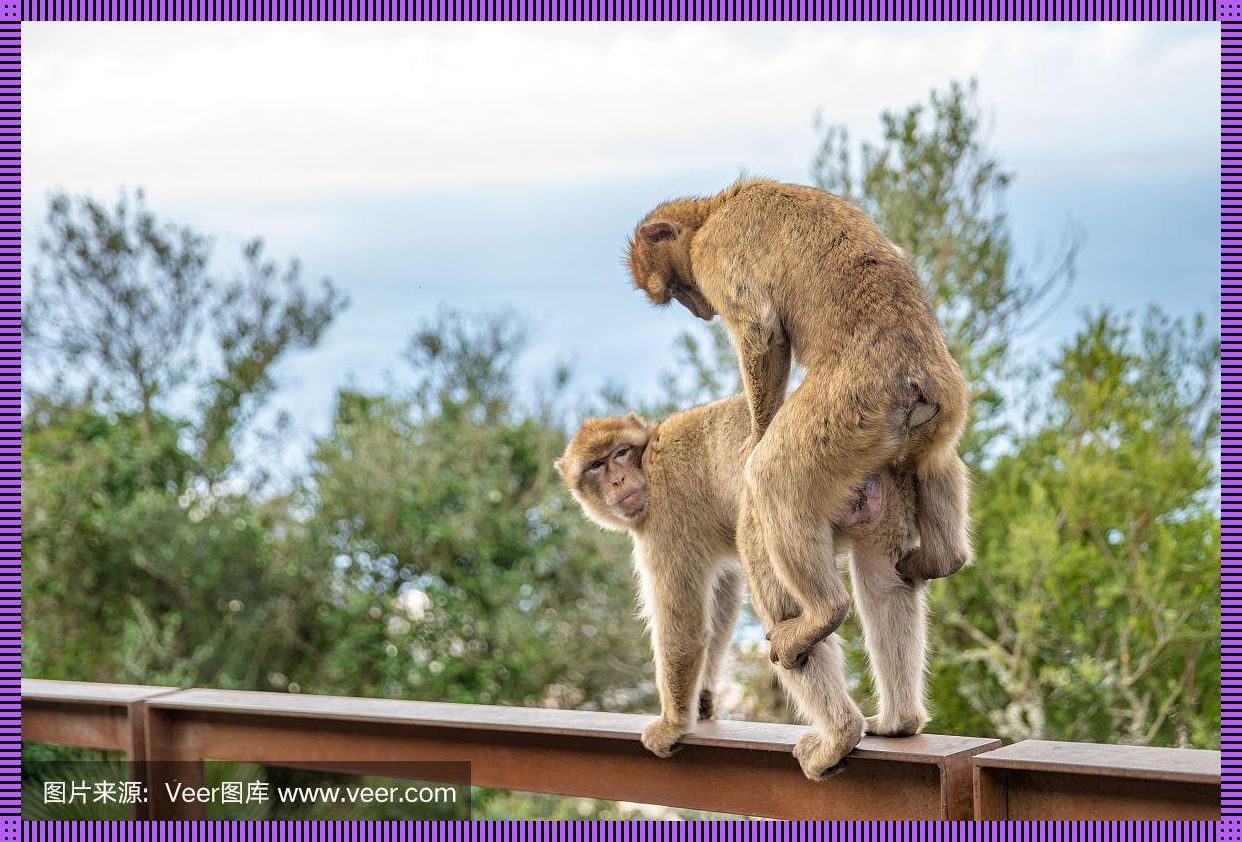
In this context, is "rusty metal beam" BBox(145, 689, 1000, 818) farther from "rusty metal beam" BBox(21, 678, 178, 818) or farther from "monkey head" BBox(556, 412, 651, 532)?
"monkey head" BBox(556, 412, 651, 532)

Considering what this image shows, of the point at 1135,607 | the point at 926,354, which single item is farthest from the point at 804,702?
the point at 1135,607

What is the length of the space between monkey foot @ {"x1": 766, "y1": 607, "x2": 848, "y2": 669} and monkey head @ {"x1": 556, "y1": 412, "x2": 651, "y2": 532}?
0.56 metres

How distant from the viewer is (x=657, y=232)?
243 centimetres

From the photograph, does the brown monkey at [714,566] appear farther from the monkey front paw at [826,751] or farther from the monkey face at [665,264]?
the monkey face at [665,264]

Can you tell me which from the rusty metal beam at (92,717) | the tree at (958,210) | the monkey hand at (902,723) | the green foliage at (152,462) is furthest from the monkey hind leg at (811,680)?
the green foliage at (152,462)

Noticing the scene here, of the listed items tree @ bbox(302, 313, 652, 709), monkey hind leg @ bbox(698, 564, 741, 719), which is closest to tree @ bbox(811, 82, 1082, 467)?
tree @ bbox(302, 313, 652, 709)

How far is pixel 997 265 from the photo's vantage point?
613 centimetres

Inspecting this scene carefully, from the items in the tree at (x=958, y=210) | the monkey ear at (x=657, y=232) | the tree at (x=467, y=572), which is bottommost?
the tree at (x=467, y=572)

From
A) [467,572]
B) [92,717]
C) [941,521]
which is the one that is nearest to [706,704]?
[941,521]

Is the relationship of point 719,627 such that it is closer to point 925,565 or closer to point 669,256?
point 925,565

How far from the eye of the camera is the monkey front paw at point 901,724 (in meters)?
2.16

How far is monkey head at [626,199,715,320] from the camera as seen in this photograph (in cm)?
240

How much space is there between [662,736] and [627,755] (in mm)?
140

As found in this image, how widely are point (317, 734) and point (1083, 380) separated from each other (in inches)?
173
